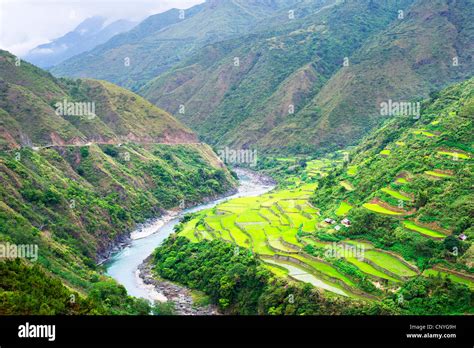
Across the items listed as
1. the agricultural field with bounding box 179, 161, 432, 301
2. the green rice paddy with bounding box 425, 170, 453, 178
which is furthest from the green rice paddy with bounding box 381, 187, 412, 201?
the agricultural field with bounding box 179, 161, 432, 301

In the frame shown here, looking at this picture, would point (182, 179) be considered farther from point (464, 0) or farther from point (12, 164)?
point (464, 0)

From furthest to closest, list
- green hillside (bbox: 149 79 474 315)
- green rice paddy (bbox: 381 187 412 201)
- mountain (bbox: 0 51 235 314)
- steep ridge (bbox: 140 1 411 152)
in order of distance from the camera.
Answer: steep ridge (bbox: 140 1 411 152), mountain (bbox: 0 51 235 314), green rice paddy (bbox: 381 187 412 201), green hillside (bbox: 149 79 474 315)

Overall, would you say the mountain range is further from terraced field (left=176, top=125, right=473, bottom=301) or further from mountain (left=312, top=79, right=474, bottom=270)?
terraced field (left=176, top=125, right=473, bottom=301)

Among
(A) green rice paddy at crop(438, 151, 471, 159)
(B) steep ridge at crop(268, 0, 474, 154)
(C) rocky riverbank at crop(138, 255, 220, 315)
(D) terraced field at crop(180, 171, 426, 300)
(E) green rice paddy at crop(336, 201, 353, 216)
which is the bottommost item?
(C) rocky riverbank at crop(138, 255, 220, 315)

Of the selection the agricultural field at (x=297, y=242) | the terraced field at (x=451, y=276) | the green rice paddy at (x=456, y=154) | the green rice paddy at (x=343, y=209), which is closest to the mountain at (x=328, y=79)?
A: the agricultural field at (x=297, y=242)

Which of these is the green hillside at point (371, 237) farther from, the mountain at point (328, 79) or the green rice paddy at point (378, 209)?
the mountain at point (328, 79)

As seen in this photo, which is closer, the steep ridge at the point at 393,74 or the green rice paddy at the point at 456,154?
the green rice paddy at the point at 456,154
